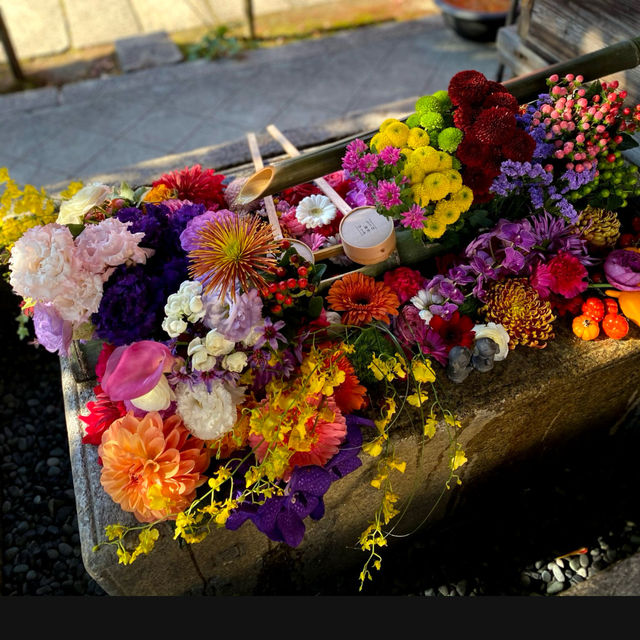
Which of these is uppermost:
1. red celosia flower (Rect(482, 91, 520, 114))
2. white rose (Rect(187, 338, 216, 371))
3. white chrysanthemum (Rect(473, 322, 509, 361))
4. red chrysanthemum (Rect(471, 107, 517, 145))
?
red celosia flower (Rect(482, 91, 520, 114))

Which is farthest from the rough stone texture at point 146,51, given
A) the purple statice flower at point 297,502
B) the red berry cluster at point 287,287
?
the purple statice flower at point 297,502

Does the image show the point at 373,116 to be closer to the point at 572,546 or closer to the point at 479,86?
the point at 479,86

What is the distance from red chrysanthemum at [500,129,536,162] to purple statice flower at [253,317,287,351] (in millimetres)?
761

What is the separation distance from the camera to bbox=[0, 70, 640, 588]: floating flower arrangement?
137cm

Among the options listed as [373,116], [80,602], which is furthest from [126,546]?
[373,116]

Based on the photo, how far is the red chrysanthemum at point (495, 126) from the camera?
151cm

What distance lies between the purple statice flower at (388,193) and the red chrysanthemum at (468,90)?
314mm

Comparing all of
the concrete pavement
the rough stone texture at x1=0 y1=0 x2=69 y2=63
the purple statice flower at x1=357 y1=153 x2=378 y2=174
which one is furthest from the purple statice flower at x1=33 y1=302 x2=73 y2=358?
the rough stone texture at x1=0 y1=0 x2=69 y2=63

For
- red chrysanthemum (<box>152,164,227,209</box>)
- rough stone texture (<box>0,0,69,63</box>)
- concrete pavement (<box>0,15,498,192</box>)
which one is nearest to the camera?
red chrysanthemum (<box>152,164,227,209</box>)

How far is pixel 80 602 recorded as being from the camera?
1.44 metres

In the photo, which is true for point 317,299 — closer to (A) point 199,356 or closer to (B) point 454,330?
(A) point 199,356

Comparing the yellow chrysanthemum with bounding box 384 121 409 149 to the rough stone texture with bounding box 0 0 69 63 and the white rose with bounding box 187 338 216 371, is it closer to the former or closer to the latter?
the white rose with bounding box 187 338 216 371

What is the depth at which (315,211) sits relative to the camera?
183cm

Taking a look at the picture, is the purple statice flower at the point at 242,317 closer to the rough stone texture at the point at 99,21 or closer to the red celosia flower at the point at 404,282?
the red celosia flower at the point at 404,282
